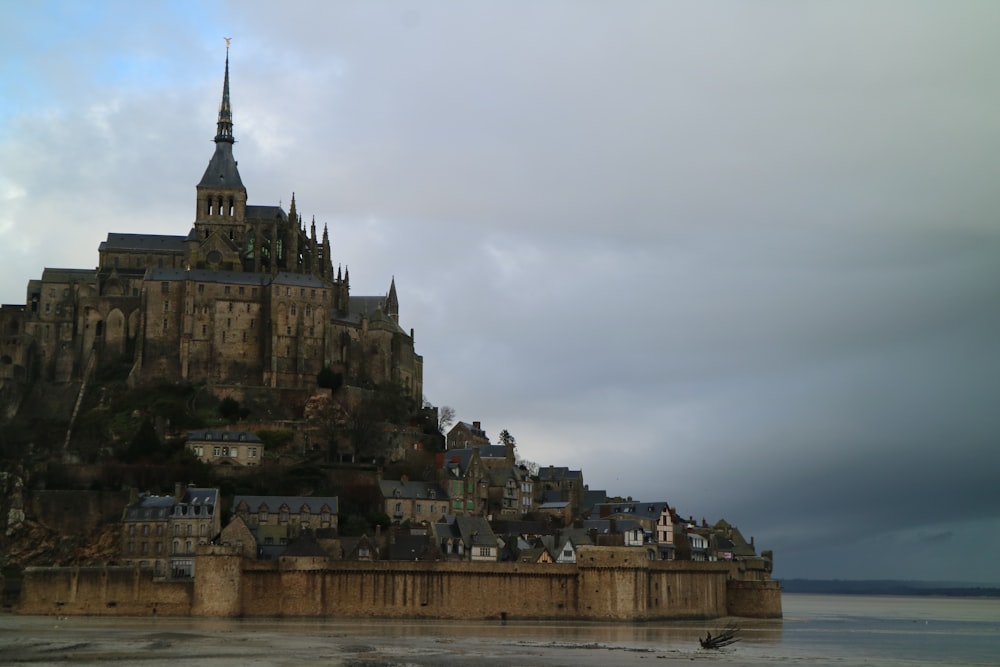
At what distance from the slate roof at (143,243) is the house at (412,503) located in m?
31.8

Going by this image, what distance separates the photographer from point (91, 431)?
8888 cm

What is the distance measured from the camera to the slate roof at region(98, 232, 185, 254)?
340 ft

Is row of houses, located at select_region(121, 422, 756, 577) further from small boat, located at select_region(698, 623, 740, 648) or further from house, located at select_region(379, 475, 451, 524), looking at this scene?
small boat, located at select_region(698, 623, 740, 648)

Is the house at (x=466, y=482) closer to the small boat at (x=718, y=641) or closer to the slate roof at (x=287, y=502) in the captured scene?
the slate roof at (x=287, y=502)

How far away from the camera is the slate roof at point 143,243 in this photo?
104m

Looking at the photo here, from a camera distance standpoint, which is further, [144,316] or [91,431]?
[144,316]

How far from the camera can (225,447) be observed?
85.3 m

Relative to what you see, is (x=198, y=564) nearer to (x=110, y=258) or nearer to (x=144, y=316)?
(x=144, y=316)

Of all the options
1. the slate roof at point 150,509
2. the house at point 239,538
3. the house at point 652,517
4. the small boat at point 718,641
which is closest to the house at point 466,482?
the house at point 652,517

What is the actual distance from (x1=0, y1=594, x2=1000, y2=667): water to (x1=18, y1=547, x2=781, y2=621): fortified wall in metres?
1.35

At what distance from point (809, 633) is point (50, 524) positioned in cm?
4534

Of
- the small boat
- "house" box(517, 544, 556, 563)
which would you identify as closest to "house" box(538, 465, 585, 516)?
"house" box(517, 544, 556, 563)

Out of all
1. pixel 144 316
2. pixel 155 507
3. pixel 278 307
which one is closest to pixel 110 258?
pixel 144 316

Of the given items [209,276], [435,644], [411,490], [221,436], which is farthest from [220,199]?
[435,644]
